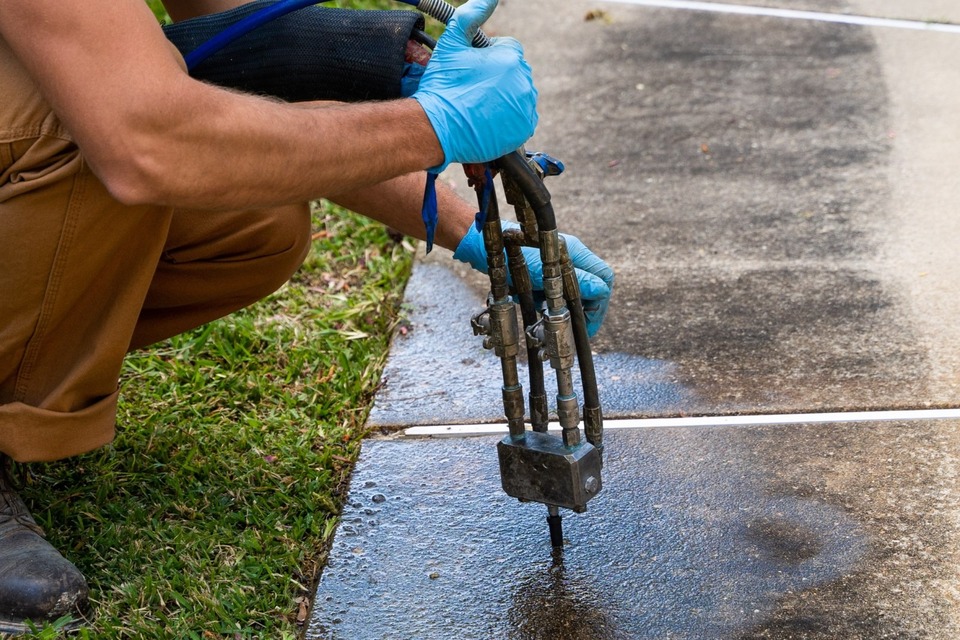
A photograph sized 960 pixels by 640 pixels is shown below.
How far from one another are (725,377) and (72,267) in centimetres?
151

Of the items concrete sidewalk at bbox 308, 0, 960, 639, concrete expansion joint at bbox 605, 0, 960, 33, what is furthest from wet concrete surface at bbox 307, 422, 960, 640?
concrete expansion joint at bbox 605, 0, 960, 33

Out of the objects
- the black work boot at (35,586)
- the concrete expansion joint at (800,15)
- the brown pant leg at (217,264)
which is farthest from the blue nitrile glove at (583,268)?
the concrete expansion joint at (800,15)

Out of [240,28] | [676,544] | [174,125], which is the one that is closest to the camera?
[174,125]

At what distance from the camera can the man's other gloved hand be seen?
1715mm

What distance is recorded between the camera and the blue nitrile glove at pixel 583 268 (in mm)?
2139

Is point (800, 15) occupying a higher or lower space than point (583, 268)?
lower

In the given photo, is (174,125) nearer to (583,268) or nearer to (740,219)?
(583,268)

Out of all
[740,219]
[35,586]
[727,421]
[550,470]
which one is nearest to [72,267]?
[35,586]

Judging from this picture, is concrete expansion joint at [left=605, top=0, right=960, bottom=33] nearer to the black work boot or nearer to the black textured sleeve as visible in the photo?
the black textured sleeve

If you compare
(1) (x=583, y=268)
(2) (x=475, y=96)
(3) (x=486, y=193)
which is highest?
(2) (x=475, y=96)

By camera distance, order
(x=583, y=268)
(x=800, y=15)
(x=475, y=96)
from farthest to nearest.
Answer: (x=800, y=15), (x=583, y=268), (x=475, y=96)

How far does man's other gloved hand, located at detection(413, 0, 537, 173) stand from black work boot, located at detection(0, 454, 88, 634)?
1089mm

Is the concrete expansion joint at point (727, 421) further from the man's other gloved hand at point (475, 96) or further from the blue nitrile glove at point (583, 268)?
the man's other gloved hand at point (475, 96)

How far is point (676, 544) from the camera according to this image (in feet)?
6.77
